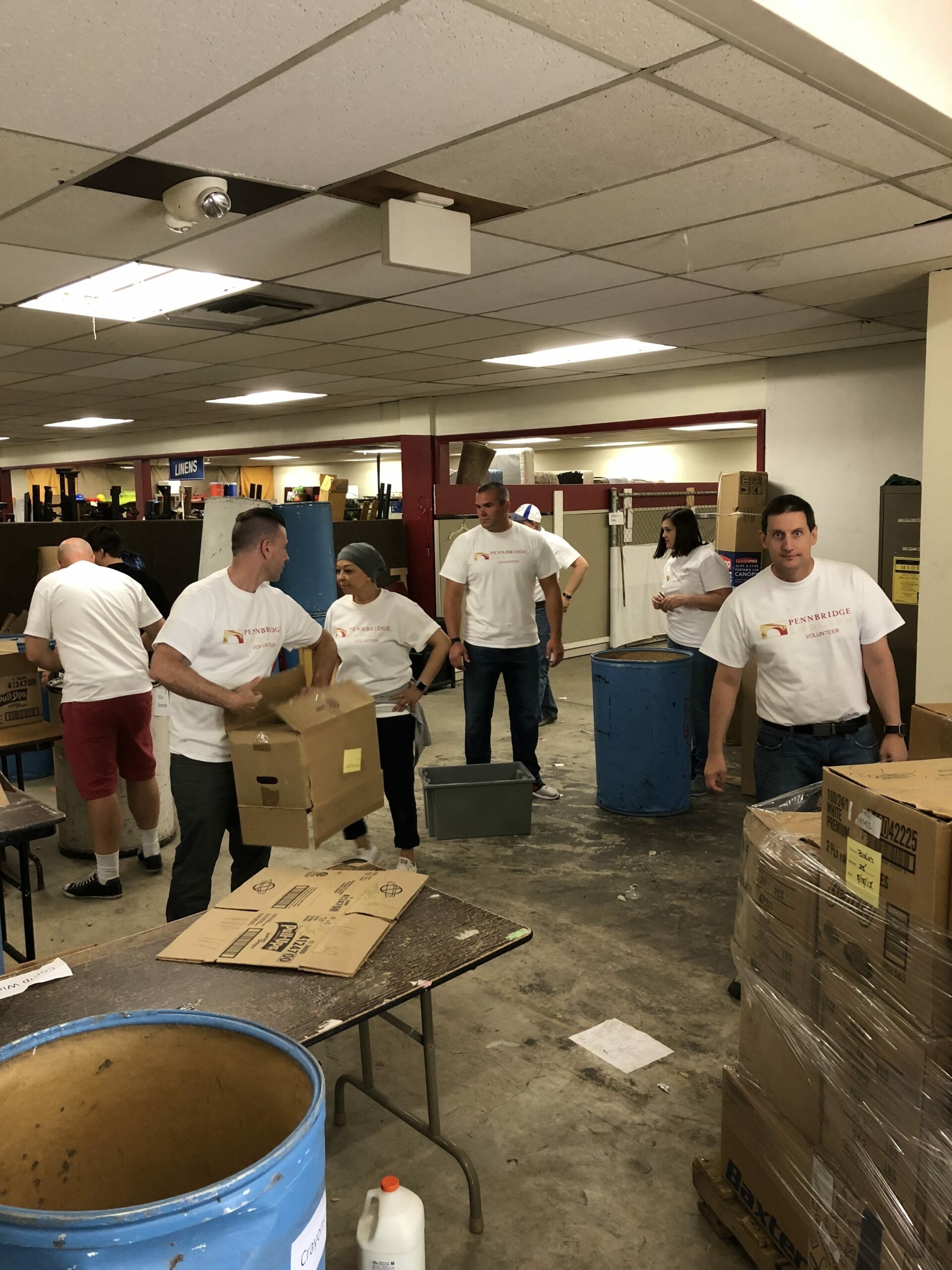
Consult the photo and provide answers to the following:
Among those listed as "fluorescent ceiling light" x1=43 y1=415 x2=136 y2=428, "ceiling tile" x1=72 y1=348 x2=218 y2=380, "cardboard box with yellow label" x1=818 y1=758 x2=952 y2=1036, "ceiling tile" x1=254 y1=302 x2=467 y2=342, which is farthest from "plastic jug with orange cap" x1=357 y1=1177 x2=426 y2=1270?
Result: "fluorescent ceiling light" x1=43 y1=415 x2=136 y2=428

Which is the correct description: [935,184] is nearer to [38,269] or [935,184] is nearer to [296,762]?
[296,762]

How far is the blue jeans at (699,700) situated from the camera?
4.98 metres

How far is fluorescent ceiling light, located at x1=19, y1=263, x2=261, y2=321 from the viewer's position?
3.78 meters

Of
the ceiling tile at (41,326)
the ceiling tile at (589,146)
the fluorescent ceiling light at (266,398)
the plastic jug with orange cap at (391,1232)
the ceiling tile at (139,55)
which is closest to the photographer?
the plastic jug with orange cap at (391,1232)

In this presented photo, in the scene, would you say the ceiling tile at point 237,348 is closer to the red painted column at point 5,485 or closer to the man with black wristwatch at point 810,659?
the man with black wristwatch at point 810,659

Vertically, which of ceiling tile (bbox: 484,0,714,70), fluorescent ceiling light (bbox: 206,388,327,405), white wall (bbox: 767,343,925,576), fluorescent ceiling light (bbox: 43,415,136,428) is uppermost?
fluorescent ceiling light (bbox: 43,415,136,428)

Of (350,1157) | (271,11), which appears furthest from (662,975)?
(271,11)

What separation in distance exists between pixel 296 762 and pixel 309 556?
3374 millimetres

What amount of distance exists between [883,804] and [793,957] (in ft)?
1.41

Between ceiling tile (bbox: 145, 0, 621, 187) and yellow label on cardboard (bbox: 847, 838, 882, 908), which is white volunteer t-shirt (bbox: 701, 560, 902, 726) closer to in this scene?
yellow label on cardboard (bbox: 847, 838, 882, 908)

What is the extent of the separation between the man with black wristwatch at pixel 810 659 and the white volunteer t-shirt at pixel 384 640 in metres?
1.23

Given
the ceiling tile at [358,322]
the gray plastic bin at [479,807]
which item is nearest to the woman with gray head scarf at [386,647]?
the gray plastic bin at [479,807]

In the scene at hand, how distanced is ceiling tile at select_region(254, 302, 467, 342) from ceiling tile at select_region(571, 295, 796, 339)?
0.91 metres

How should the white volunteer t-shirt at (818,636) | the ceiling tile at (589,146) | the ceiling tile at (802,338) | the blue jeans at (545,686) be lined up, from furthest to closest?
1. the blue jeans at (545,686)
2. the ceiling tile at (802,338)
3. the white volunteer t-shirt at (818,636)
4. the ceiling tile at (589,146)
